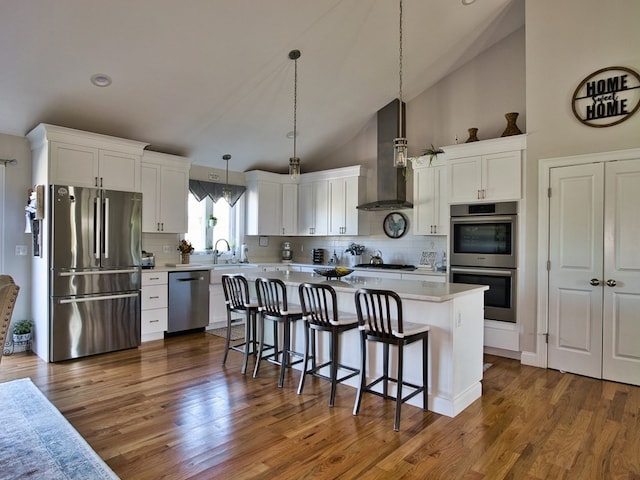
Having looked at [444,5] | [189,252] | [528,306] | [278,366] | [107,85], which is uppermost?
[444,5]

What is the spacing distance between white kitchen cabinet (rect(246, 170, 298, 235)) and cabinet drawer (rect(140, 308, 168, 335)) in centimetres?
211

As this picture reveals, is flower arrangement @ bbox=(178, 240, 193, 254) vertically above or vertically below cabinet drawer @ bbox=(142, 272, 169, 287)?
above

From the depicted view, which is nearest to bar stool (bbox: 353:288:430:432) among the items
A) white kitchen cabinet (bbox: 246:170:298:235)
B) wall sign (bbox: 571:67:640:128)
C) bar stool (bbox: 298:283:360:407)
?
bar stool (bbox: 298:283:360:407)

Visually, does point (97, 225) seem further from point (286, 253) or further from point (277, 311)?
point (286, 253)

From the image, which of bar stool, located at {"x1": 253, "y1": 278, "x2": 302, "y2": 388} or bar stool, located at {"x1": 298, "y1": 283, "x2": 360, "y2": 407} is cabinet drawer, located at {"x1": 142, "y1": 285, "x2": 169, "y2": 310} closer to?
bar stool, located at {"x1": 253, "y1": 278, "x2": 302, "y2": 388}

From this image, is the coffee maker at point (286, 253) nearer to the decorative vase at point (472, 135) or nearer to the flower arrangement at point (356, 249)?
the flower arrangement at point (356, 249)

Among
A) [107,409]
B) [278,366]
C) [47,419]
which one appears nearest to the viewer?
[47,419]

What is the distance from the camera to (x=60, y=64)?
3855 millimetres

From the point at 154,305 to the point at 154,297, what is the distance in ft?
0.34

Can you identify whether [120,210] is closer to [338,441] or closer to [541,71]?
[338,441]

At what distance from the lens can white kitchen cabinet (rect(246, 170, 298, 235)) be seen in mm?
6766

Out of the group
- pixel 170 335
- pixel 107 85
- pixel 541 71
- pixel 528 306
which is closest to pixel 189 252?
pixel 170 335

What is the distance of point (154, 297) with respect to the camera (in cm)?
514

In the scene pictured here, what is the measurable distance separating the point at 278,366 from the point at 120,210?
2569 mm
